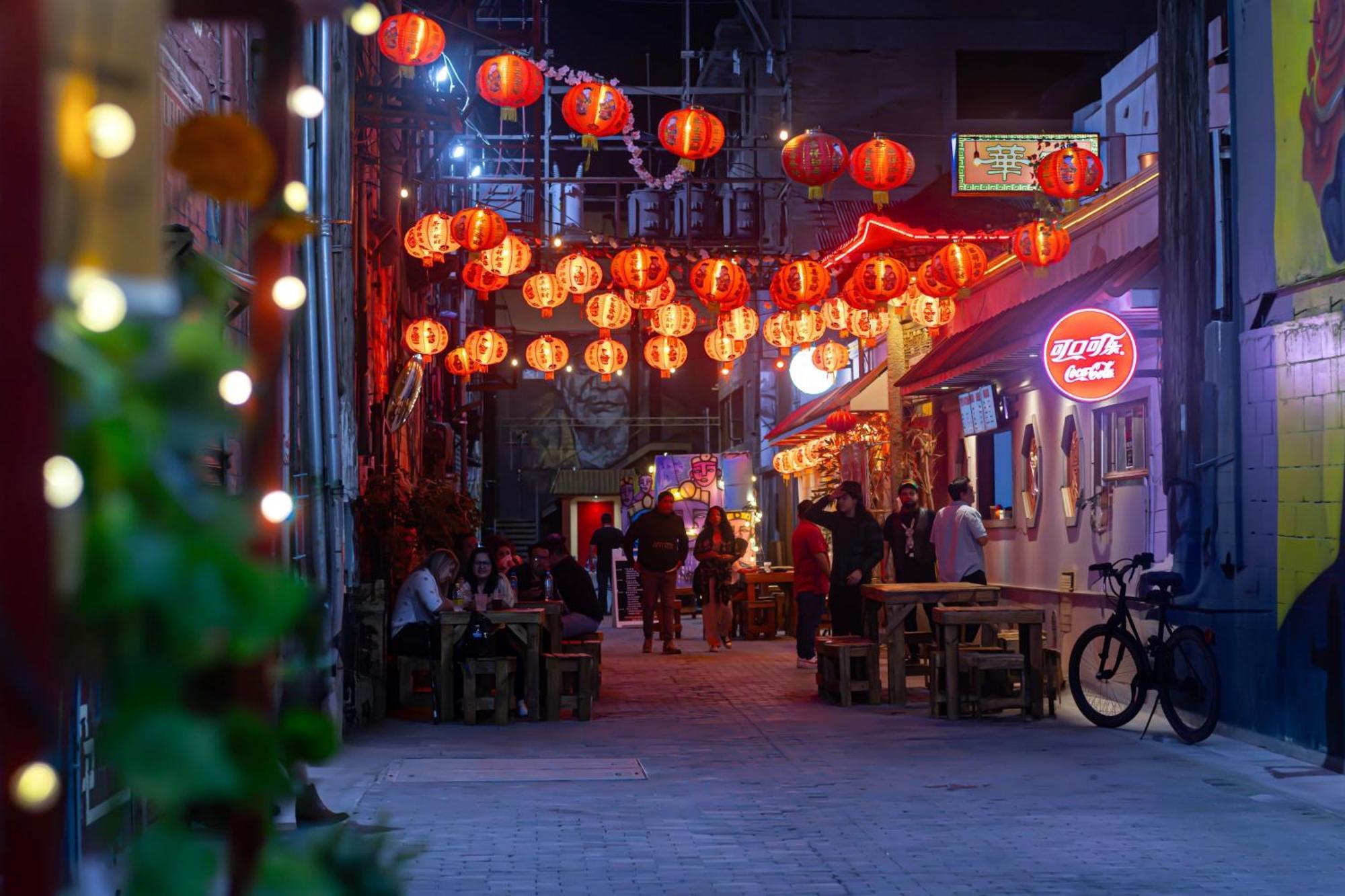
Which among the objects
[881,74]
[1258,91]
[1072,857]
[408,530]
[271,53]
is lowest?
[1072,857]

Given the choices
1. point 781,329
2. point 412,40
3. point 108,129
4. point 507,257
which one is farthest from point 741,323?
point 108,129

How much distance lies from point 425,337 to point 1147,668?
510 inches

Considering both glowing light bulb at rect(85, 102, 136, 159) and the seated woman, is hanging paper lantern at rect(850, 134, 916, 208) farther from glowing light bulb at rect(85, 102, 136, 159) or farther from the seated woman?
glowing light bulb at rect(85, 102, 136, 159)

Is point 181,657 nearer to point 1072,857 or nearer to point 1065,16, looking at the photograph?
point 1072,857

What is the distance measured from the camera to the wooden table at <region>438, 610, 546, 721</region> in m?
14.3

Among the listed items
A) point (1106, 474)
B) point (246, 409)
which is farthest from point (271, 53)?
point (1106, 474)

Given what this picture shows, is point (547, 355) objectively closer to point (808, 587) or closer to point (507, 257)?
point (507, 257)

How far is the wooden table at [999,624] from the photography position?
14516 millimetres

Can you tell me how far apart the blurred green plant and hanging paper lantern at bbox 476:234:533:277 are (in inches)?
757

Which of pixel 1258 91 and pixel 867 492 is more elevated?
pixel 1258 91

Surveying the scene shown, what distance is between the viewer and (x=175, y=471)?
159cm

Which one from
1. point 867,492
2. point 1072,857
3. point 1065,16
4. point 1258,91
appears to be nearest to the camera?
point 1072,857

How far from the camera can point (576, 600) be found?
17.2 m

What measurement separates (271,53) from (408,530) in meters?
14.2
